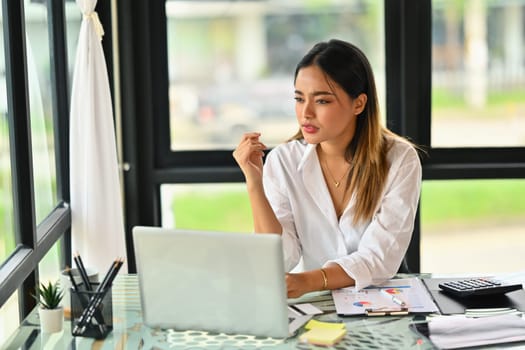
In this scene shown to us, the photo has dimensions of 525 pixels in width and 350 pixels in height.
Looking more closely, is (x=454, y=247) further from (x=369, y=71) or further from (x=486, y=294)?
(x=486, y=294)

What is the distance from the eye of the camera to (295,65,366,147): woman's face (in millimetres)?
2494

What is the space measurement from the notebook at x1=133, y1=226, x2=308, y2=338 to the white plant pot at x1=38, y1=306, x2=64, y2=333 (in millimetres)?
190

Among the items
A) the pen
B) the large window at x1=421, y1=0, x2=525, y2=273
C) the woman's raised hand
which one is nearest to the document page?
the pen

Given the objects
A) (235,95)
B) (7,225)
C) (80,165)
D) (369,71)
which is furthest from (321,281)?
(235,95)

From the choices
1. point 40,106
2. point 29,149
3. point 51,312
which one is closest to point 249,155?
point 29,149

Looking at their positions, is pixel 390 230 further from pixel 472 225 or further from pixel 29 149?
pixel 472 225

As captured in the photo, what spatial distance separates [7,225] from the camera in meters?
2.49

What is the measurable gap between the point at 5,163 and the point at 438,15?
6.22ft

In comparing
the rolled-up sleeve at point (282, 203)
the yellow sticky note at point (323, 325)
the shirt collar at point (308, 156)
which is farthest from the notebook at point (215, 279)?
the shirt collar at point (308, 156)

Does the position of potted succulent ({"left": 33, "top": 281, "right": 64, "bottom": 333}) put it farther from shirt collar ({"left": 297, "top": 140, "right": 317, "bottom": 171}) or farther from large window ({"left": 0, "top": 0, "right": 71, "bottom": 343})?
shirt collar ({"left": 297, "top": 140, "right": 317, "bottom": 171})

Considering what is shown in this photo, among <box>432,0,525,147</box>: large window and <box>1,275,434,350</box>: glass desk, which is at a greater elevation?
<box>432,0,525,147</box>: large window

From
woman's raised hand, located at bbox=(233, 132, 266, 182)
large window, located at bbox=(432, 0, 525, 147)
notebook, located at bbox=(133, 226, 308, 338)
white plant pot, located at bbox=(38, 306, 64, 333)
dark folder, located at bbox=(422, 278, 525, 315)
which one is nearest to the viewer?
notebook, located at bbox=(133, 226, 308, 338)

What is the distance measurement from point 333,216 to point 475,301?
60 centimetres

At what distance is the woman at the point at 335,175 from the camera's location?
8.03ft
